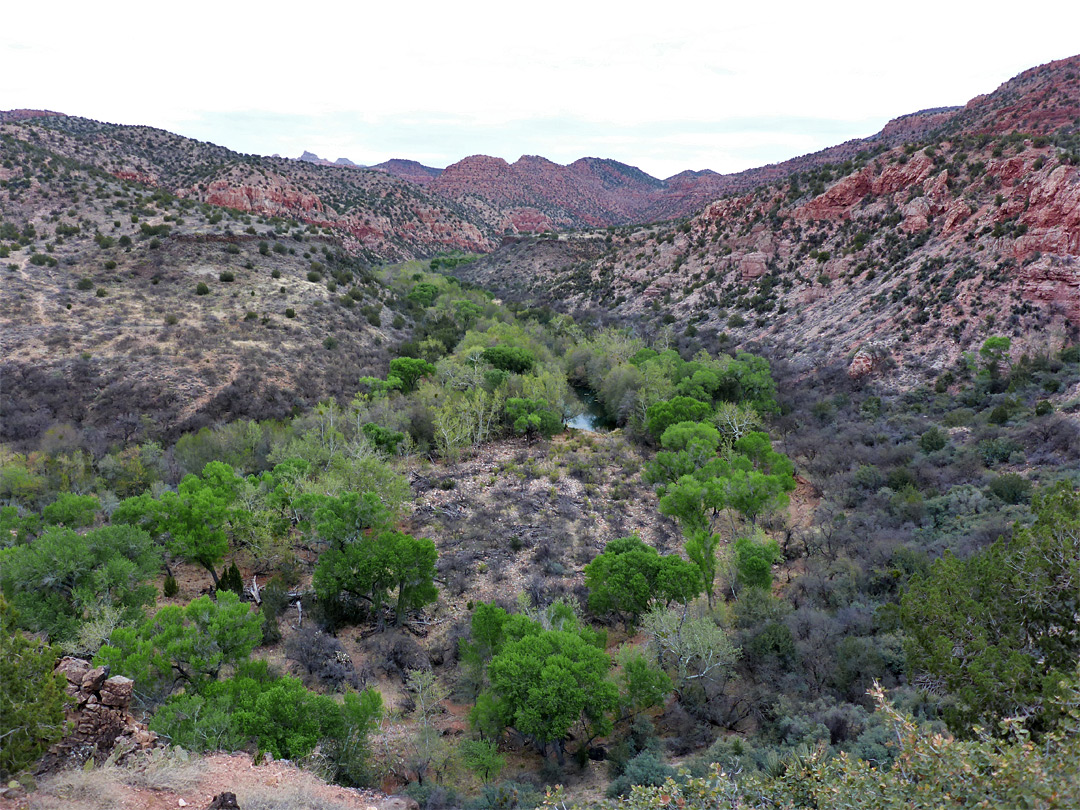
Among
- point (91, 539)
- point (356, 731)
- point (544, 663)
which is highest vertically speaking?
point (91, 539)

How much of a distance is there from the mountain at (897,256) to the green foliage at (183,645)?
1450 inches

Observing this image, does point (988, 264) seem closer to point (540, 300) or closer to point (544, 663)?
point (544, 663)

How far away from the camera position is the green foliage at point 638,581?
54.9 ft

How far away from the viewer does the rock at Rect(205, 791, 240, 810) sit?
780 cm

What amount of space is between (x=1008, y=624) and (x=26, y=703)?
1401cm

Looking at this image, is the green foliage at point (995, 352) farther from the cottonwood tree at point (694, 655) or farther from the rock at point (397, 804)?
the rock at point (397, 804)

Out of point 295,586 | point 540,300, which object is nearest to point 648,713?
point 295,586

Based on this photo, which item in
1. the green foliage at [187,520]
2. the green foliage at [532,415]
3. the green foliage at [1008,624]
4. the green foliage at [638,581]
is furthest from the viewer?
the green foliage at [532,415]

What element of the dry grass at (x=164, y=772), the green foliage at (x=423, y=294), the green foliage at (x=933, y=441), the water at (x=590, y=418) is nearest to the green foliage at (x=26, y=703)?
the dry grass at (x=164, y=772)

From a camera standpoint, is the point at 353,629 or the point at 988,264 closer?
the point at 353,629

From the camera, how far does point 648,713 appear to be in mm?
14422

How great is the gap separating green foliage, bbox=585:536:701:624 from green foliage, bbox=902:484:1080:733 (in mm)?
7860

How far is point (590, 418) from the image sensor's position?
43156 millimetres

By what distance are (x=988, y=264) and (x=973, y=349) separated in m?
7.31
